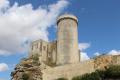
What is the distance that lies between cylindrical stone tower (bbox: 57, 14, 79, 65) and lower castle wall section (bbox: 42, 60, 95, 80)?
5.31m

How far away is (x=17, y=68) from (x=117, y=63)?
33.2 ft

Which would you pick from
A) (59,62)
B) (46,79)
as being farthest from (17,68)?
(59,62)

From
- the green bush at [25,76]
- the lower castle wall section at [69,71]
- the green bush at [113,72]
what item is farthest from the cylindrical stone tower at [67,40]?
the green bush at [113,72]

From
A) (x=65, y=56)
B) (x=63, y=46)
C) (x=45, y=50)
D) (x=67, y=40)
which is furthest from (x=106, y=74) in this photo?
(x=45, y=50)

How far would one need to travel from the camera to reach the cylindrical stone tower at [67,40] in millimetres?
34625

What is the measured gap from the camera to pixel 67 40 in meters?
35.4

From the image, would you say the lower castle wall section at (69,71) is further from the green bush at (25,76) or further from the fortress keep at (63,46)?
the fortress keep at (63,46)

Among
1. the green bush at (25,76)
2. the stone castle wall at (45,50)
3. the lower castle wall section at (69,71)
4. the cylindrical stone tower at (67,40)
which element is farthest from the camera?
the stone castle wall at (45,50)

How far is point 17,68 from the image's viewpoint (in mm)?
30703

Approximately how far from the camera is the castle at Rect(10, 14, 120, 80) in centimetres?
2661

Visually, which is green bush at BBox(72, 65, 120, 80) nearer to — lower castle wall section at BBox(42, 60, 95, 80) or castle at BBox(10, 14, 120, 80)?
castle at BBox(10, 14, 120, 80)

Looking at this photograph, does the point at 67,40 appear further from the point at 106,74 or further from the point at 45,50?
the point at 106,74

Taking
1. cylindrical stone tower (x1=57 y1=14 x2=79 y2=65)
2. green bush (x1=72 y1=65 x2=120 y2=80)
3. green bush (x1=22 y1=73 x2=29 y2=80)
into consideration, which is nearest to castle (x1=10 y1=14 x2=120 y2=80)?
cylindrical stone tower (x1=57 y1=14 x2=79 y2=65)

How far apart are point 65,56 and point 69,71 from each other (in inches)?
257
